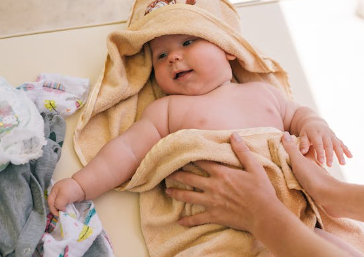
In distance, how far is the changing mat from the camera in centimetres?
73

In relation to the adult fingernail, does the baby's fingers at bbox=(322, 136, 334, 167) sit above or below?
below

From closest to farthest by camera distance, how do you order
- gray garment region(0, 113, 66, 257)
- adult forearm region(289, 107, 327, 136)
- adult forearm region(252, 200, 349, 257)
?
1. adult forearm region(252, 200, 349, 257)
2. gray garment region(0, 113, 66, 257)
3. adult forearm region(289, 107, 327, 136)

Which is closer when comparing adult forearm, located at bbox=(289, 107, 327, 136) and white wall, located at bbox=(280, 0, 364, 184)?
adult forearm, located at bbox=(289, 107, 327, 136)

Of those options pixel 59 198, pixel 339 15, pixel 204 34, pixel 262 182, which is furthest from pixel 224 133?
pixel 339 15

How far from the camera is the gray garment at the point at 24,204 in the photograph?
70 cm

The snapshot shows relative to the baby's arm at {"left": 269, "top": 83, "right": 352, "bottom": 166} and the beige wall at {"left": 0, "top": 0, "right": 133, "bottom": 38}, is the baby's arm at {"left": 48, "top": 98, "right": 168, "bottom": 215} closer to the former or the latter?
the baby's arm at {"left": 269, "top": 83, "right": 352, "bottom": 166}

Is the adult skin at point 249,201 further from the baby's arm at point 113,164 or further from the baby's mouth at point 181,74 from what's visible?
the baby's mouth at point 181,74

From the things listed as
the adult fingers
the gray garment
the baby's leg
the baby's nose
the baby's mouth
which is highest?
the baby's nose

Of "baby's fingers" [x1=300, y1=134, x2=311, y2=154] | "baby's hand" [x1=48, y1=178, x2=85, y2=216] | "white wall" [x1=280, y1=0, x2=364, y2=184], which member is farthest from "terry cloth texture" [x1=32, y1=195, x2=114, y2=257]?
"white wall" [x1=280, y1=0, x2=364, y2=184]

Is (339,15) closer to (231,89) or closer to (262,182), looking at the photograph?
(231,89)

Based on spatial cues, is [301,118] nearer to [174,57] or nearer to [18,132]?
[174,57]

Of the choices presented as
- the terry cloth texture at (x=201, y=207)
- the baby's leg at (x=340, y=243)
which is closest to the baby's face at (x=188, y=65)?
the terry cloth texture at (x=201, y=207)

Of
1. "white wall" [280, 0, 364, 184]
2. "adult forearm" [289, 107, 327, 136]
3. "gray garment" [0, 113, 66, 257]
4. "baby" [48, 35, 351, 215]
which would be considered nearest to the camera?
"gray garment" [0, 113, 66, 257]

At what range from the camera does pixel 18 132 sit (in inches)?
29.0
